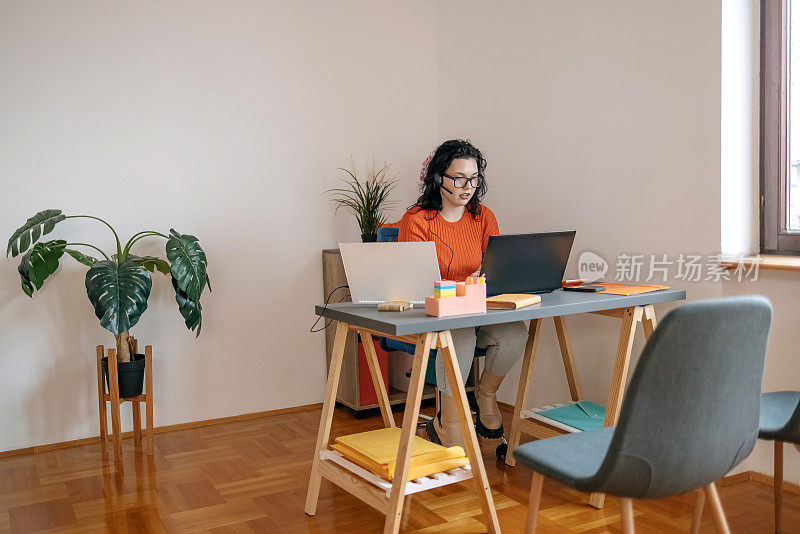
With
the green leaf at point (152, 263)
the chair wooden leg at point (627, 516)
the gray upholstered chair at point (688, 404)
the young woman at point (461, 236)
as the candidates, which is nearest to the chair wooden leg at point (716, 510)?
the gray upholstered chair at point (688, 404)

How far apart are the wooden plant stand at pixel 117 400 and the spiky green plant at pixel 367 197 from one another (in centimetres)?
134

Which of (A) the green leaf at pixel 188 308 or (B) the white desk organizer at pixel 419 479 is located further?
(A) the green leaf at pixel 188 308

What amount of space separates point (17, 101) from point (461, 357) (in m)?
2.44

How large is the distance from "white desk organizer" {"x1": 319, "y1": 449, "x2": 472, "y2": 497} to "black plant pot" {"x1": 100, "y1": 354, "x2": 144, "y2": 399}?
1.37 m

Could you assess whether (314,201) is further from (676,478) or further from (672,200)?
(676,478)

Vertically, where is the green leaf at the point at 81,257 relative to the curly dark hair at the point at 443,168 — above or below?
below

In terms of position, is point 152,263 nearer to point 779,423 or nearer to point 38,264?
point 38,264

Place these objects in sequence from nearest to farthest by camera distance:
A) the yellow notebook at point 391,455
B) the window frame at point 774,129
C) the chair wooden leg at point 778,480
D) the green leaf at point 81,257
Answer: the chair wooden leg at point 778,480
the yellow notebook at point 391,455
the window frame at point 774,129
the green leaf at point 81,257

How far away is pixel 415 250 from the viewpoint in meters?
2.60

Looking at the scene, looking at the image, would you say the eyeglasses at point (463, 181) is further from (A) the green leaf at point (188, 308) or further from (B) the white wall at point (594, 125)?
(A) the green leaf at point (188, 308)

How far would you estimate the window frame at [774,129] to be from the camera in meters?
2.89

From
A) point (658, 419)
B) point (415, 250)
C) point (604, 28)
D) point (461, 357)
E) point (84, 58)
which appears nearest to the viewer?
point (658, 419)

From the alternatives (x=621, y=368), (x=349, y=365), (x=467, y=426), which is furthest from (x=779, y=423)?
(x=349, y=365)

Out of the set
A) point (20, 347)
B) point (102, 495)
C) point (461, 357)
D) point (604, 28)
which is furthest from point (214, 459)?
point (604, 28)
